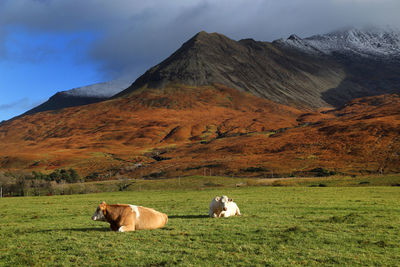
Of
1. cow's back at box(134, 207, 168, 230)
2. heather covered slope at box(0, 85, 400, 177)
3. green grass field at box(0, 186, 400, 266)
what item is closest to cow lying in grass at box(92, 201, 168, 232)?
cow's back at box(134, 207, 168, 230)

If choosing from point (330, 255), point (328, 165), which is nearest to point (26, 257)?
point (330, 255)

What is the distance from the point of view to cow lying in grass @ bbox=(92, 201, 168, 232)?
579 inches

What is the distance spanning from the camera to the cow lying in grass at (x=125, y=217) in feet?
48.2

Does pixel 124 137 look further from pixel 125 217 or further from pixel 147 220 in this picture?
pixel 125 217

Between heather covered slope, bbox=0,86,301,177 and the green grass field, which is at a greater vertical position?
heather covered slope, bbox=0,86,301,177

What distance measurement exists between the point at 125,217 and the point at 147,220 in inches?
36.1

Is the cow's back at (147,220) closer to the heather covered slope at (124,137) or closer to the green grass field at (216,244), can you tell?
the green grass field at (216,244)

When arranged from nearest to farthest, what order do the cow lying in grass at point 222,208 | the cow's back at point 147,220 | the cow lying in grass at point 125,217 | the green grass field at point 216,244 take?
the green grass field at point 216,244 < the cow lying in grass at point 125,217 < the cow's back at point 147,220 < the cow lying in grass at point 222,208

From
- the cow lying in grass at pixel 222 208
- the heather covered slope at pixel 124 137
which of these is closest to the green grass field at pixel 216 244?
the cow lying in grass at pixel 222 208

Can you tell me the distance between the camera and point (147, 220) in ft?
49.6

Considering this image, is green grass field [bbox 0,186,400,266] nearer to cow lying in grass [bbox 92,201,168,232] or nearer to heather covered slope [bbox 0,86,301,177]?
cow lying in grass [bbox 92,201,168,232]

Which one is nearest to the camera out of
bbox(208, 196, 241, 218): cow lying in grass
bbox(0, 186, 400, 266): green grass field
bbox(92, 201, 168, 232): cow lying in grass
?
bbox(0, 186, 400, 266): green grass field

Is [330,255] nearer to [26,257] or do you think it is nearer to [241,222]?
[241,222]

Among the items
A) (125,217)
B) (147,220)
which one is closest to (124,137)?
(147,220)
